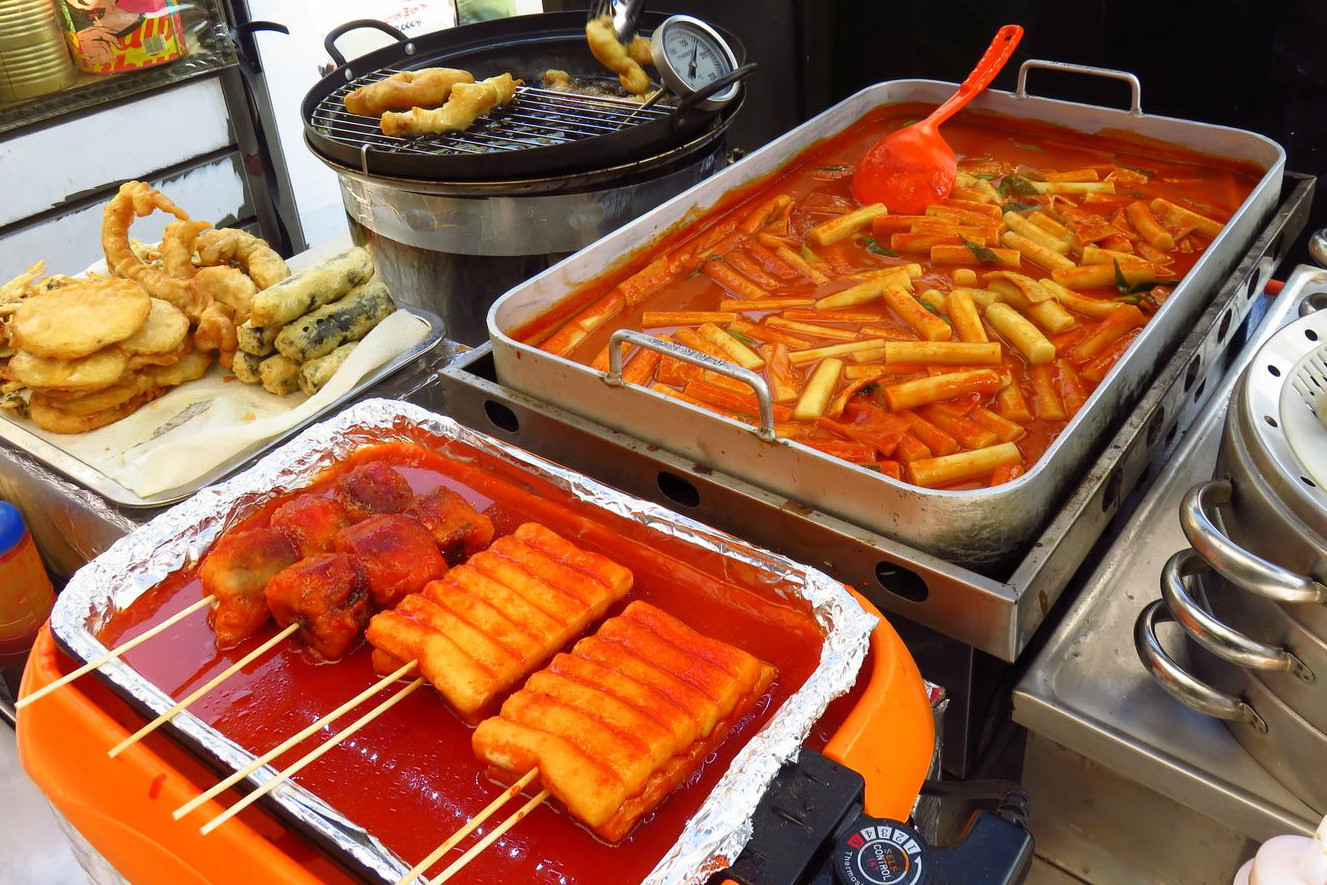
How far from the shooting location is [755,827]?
1.17 meters

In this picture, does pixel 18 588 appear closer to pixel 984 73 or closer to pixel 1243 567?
pixel 1243 567

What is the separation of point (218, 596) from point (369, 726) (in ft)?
1.14

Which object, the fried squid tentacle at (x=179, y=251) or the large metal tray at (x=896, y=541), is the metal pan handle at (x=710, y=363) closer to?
the large metal tray at (x=896, y=541)

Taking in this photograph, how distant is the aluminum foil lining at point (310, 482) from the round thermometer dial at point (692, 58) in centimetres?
138

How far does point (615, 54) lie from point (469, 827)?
100 inches

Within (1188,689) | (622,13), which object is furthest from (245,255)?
(1188,689)

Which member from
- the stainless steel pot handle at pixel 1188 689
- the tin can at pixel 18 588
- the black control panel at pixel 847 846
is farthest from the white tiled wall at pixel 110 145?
the stainless steel pot handle at pixel 1188 689

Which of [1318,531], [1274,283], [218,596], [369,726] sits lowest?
[1274,283]

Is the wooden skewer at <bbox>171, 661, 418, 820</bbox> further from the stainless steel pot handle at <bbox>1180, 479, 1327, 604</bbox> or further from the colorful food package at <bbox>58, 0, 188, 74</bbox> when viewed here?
the colorful food package at <bbox>58, 0, 188, 74</bbox>

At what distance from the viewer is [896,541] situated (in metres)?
1.70

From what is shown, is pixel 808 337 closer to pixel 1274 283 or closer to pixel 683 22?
pixel 683 22

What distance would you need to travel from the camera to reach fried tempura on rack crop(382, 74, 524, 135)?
2.84 meters

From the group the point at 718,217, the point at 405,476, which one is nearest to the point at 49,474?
the point at 405,476

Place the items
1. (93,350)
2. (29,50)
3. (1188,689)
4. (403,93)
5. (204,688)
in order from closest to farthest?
(204,688), (1188,689), (93,350), (403,93), (29,50)
